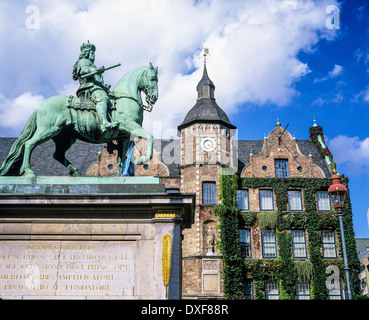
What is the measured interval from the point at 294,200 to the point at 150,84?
27838mm

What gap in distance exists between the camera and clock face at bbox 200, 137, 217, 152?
120 feet

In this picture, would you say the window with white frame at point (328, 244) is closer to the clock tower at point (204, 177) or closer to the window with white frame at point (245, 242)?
the window with white frame at point (245, 242)

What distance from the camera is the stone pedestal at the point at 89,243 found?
9062 mm

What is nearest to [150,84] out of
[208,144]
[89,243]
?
[89,243]

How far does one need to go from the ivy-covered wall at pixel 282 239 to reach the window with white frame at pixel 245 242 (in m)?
0.58

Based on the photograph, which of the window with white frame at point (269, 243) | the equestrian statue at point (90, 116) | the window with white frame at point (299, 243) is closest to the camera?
the equestrian statue at point (90, 116)

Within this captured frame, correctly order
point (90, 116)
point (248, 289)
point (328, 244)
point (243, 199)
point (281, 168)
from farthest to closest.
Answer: point (281, 168)
point (243, 199)
point (328, 244)
point (248, 289)
point (90, 116)

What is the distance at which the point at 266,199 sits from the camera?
121ft

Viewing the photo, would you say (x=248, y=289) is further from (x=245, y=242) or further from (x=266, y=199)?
(x=266, y=199)

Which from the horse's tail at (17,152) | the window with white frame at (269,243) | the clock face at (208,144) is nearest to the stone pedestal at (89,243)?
the horse's tail at (17,152)

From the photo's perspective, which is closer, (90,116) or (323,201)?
(90,116)

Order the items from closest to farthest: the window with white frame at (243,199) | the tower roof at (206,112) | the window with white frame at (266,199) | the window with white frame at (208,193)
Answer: the window with white frame at (208,193)
the window with white frame at (243,199)
the window with white frame at (266,199)
the tower roof at (206,112)

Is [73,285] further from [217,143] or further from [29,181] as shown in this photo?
[217,143]

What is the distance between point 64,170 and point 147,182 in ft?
98.1
